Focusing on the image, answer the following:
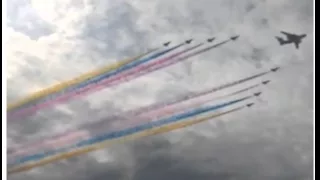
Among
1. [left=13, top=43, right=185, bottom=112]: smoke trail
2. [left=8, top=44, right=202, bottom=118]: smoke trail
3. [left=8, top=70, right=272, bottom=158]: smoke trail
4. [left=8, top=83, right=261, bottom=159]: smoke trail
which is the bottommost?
[left=8, top=83, right=261, bottom=159]: smoke trail

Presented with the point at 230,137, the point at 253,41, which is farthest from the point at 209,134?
the point at 253,41

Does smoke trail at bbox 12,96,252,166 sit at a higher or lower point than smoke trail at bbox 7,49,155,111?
lower

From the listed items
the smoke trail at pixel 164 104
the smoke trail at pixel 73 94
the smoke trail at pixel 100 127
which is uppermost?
the smoke trail at pixel 73 94

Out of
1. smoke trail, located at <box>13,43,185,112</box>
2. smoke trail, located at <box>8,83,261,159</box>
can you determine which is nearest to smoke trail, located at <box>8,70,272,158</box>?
smoke trail, located at <box>8,83,261,159</box>

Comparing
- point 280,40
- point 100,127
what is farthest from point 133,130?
point 280,40

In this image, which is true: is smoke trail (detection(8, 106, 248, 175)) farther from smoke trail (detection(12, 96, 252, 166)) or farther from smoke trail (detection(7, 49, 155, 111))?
smoke trail (detection(7, 49, 155, 111))

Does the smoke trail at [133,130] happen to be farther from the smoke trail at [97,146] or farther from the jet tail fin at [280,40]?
the jet tail fin at [280,40]

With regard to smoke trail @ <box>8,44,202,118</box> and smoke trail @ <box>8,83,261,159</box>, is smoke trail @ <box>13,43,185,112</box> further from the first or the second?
smoke trail @ <box>8,83,261,159</box>

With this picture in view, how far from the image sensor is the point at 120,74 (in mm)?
1195

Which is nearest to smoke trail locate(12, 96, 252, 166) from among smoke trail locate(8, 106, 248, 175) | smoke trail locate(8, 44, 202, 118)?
A: smoke trail locate(8, 106, 248, 175)

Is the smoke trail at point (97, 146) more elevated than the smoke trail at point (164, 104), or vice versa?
the smoke trail at point (164, 104)

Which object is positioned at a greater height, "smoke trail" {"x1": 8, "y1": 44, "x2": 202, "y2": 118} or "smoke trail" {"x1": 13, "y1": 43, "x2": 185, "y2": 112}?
"smoke trail" {"x1": 13, "y1": 43, "x2": 185, "y2": 112}

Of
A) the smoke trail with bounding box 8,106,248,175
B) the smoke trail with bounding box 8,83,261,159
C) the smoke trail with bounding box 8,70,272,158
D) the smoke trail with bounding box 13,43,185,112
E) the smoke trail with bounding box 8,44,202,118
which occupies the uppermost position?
the smoke trail with bounding box 13,43,185,112

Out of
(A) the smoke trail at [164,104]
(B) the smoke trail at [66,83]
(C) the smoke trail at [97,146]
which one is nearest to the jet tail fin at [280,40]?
(A) the smoke trail at [164,104]
